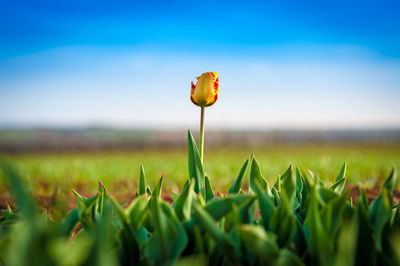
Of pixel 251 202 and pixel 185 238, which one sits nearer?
pixel 185 238

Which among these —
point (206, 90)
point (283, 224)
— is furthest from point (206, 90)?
point (283, 224)

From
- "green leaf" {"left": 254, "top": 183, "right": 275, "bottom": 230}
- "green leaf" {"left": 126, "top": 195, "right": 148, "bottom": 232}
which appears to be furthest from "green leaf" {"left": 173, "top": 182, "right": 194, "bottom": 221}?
"green leaf" {"left": 254, "top": 183, "right": 275, "bottom": 230}

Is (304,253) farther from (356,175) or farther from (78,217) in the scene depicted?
(356,175)

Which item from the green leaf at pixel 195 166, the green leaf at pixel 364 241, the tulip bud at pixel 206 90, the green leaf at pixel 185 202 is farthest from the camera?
the tulip bud at pixel 206 90

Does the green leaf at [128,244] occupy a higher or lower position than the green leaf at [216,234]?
lower

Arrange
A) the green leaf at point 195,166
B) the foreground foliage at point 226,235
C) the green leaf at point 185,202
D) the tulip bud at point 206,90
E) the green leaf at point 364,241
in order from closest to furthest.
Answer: the foreground foliage at point 226,235, the green leaf at point 364,241, the green leaf at point 185,202, the green leaf at point 195,166, the tulip bud at point 206,90

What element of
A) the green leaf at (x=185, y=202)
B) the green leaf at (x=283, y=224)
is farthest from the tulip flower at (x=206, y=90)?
the green leaf at (x=283, y=224)

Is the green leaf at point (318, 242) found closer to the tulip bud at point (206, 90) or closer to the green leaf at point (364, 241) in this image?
the green leaf at point (364, 241)

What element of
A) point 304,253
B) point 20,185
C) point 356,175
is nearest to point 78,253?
point 20,185
